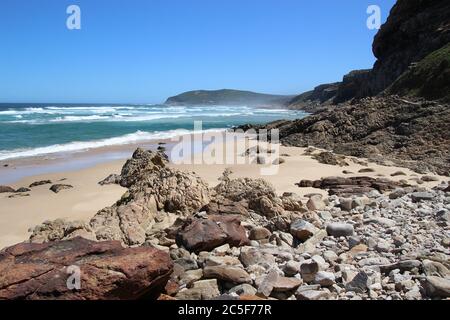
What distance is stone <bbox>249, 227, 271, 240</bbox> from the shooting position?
6266 millimetres

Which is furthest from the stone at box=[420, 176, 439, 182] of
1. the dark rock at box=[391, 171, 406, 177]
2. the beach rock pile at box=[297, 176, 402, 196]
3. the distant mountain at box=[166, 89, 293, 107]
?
the distant mountain at box=[166, 89, 293, 107]

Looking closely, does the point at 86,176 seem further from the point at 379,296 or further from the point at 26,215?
the point at 379,296

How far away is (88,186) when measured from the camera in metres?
11.6

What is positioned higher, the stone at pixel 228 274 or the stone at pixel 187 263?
the stone at pixel 228 274

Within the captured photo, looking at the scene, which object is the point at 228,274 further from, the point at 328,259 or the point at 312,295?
the point at 328,259

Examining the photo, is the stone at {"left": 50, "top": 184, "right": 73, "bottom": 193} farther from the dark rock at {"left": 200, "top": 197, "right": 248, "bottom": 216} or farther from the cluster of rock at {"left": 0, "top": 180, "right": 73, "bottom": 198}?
the dark rock at {"left": 200, "top": 197, "right": 248, "bottom": 216}

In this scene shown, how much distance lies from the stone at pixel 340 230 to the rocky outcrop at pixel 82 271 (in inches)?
112

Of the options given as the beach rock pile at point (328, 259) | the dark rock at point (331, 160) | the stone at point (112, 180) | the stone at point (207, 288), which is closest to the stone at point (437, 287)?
the beach rock pile at point (328, 259)

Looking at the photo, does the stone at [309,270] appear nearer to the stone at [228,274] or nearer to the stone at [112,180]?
the stone at [228,274]

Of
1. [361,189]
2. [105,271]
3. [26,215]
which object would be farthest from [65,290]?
[361,189]

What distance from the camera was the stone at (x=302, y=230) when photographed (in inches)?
240

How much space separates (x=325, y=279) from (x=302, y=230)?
60.8 inches

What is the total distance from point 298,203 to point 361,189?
7.99 ft
